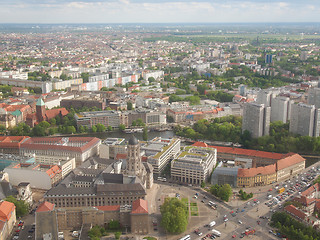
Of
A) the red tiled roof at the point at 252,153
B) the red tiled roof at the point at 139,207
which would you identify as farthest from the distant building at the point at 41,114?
the red tiled roof at the point at 139,207

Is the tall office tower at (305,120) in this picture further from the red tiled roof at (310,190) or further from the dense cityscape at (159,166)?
the red tiled roof at (310,190)

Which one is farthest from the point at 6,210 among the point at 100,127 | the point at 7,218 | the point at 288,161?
the point at 100,127

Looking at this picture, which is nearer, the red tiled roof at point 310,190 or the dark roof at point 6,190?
the red tiled roof at point 310,190

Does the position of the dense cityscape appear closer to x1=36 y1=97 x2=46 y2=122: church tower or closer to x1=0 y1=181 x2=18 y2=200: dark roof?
x1=0 y1=181 x2=18 y2=200: dark roof

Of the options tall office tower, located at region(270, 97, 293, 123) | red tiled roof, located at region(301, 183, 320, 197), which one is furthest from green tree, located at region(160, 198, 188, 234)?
tall office tower, located at region(270, 97, 293, 123)

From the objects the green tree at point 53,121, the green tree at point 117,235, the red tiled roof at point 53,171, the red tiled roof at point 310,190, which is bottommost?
the green tree at point 117,235

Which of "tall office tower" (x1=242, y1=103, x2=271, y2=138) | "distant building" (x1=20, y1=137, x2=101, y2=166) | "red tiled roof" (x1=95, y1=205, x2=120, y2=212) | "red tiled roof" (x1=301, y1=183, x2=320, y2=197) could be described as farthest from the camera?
"tall office tower" (x1=242, y1=103, x2=271, y2=138)

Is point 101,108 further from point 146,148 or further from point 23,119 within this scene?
point 146,148

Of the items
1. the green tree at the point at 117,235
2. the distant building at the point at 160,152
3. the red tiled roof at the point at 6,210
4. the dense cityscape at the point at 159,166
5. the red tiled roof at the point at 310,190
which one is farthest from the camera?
the distant building at the point at 160,152
